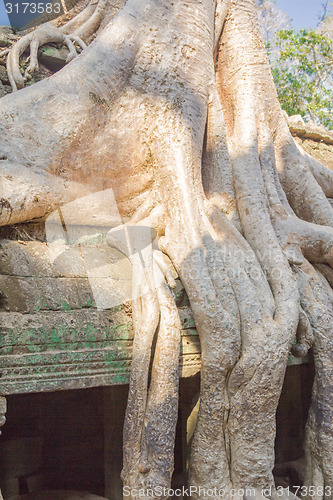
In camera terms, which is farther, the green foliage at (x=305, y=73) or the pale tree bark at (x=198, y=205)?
the green foliage at (x=305, y=73)

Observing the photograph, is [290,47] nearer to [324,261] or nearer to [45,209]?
[324,261]

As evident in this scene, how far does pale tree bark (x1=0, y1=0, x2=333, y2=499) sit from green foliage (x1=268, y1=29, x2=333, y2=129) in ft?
21.6

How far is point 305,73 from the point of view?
10.3 metres

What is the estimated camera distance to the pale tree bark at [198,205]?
2402mm

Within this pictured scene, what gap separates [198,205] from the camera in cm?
285

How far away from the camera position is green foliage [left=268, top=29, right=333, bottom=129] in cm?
967

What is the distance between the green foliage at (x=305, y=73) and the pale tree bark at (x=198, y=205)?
21.6 feet

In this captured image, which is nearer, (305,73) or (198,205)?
(198,205)

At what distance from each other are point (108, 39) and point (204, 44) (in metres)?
0.73

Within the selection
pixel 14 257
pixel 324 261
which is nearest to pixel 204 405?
pixel 14 257

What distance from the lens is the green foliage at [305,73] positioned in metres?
9.67

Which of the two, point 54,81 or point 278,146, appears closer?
point 54,81

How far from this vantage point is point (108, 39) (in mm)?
3012

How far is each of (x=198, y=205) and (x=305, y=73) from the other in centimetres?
877
